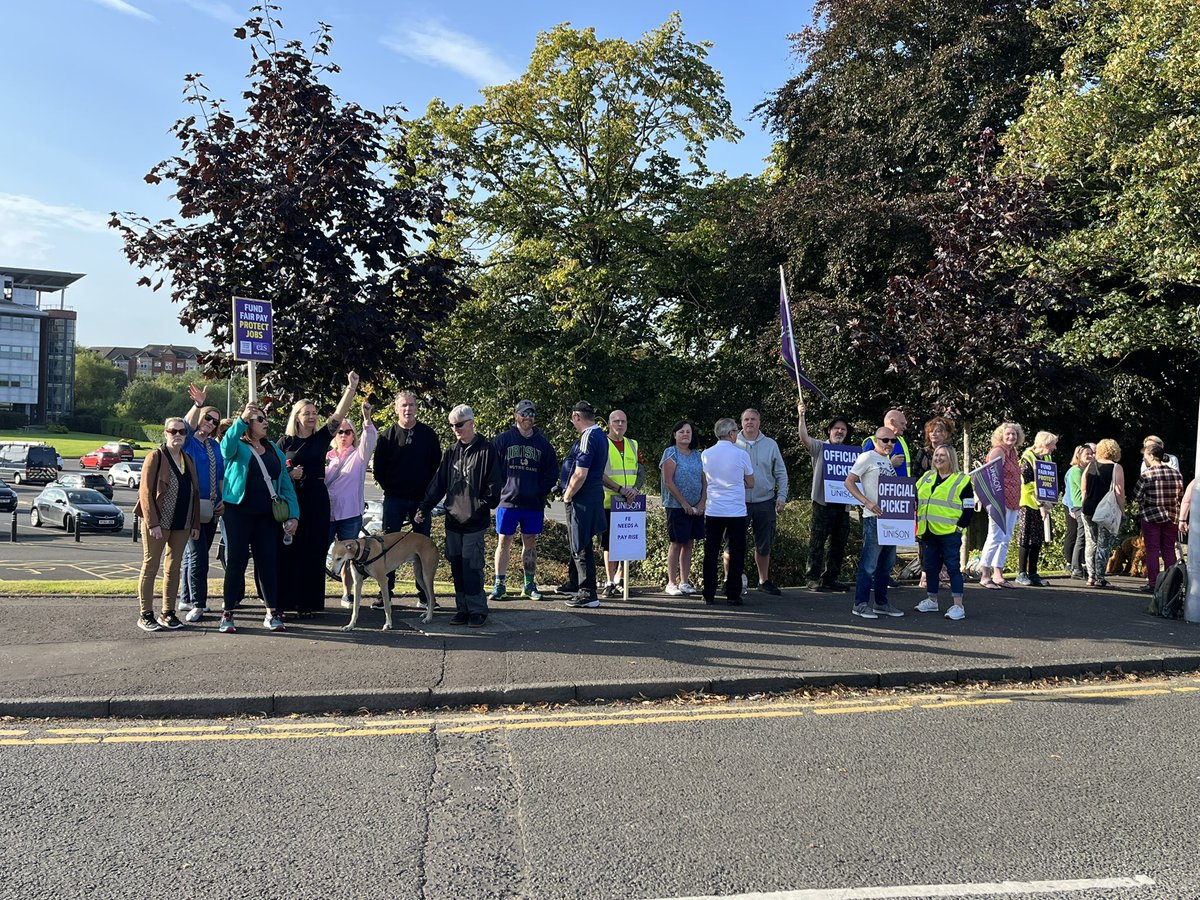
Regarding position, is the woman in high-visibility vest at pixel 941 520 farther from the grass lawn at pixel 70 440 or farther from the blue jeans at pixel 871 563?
the grass lawn at pixel 70 440

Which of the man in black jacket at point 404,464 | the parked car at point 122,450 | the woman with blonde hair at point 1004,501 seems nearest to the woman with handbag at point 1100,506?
the woman with blonde hair at point 1004,501

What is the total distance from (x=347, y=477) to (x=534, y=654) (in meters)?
2.75

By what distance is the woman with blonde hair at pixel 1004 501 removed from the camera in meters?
10.6

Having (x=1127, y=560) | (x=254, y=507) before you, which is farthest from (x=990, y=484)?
(x=254, y=507)

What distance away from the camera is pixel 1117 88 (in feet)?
52.5

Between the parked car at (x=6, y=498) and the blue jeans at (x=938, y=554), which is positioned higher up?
the blue jeans at (x=938, y=554)

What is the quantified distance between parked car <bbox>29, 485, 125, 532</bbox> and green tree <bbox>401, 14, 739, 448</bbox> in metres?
18.2

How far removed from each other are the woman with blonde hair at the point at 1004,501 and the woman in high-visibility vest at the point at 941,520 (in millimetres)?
1349

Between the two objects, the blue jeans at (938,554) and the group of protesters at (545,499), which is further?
the blue jeans at (938,554)

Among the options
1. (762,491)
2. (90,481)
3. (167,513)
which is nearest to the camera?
(167,513)

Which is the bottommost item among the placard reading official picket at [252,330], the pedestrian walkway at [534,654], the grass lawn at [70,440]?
the pedestrian walkway at [534,654]

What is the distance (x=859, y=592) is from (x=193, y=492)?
20.2ft

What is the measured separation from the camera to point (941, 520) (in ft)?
30.4

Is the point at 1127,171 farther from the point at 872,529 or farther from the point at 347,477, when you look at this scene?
the point at 347,477
